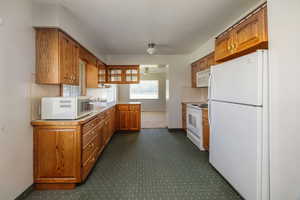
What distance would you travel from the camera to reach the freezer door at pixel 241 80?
1.59 m

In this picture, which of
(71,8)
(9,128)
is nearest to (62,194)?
(9,128)

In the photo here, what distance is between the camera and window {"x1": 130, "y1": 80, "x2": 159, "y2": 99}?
1003 cm

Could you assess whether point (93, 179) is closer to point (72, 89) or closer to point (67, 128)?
point (67, 128)

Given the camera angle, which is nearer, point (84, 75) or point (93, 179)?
point (93, 179)

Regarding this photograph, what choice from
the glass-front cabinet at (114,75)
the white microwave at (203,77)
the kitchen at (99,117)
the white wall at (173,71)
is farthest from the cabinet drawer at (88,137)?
the white wall at (173,71)

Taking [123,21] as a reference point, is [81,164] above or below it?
below

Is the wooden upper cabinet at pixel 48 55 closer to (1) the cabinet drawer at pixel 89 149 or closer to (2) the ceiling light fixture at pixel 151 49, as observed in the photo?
(1) the cabinet drawer at pixel 89 149

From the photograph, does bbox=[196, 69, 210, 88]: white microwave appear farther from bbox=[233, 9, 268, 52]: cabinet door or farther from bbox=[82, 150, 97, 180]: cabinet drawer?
bbox=[82, 150, 97, 180]: cabinet drawer

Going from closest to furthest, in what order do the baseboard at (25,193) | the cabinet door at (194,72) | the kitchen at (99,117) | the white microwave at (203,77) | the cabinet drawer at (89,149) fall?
the kitchen at (99,117), the baseboard at (25,193), the cabinet drawer at (89,149), the white microwave at (203,77), the cabinet door at (194,72)

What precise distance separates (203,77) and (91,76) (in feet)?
9.48

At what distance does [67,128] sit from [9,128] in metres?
0.58

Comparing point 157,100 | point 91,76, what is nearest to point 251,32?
point 91,76

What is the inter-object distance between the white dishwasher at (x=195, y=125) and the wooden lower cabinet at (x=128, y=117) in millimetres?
1726

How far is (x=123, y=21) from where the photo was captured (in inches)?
108
